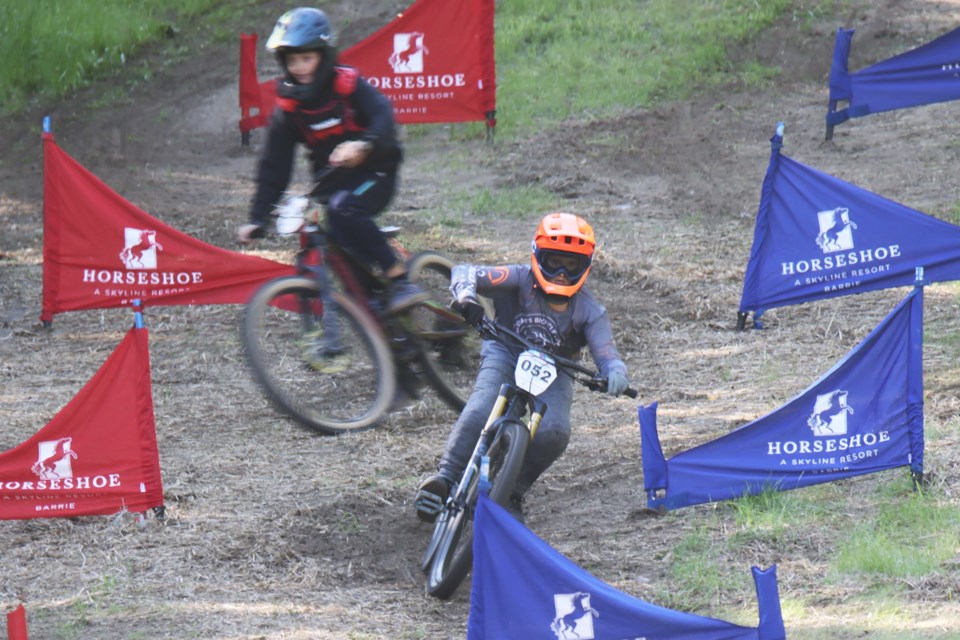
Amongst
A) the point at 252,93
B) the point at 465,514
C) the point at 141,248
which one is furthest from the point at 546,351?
the point at 252,93

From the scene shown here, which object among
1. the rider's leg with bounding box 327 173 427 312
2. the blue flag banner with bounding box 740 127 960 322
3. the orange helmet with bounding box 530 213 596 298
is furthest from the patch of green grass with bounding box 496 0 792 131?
the orange helmet with bounding box 530 213 596 298

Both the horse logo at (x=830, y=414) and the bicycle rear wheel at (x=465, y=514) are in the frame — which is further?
the horse logo at (x=830, y=414)

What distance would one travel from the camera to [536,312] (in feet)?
21.6

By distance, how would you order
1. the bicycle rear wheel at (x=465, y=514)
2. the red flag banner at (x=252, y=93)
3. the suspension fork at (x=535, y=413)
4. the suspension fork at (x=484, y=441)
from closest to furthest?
the bicycle rear wheel at (x=465, y=514), the suspension fork at (x=484, y=441), the suspension fork at (x=535, y=413), the red flag banner at (x=252, y=93)

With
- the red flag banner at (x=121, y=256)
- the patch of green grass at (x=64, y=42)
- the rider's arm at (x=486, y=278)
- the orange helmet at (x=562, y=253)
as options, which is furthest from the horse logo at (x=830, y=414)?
the patch of green grass at (x=64, y=42)

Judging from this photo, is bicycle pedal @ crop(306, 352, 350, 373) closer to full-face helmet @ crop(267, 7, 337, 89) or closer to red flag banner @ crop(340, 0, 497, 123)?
full-face helmet @ crop(267, 7, 337, 89)

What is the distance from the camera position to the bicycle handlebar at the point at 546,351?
20.1 feet

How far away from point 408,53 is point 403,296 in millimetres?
6802

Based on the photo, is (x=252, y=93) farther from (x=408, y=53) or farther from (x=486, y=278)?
(x=486, y=278)

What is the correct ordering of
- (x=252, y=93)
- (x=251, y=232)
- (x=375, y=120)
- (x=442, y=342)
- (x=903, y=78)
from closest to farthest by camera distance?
(x=375, y=120)
(x=251, y=232)
(x=442, y=342)
(x=903, y=78)
(x=252, y=93)

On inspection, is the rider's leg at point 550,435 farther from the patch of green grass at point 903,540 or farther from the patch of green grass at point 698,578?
the patch of green grass at point 903,540

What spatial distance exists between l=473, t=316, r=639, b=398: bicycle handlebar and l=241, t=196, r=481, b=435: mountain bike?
2.06ft

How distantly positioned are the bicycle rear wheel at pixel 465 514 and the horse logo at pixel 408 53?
8.10 meters

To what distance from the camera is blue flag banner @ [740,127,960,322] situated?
8.95 metres
